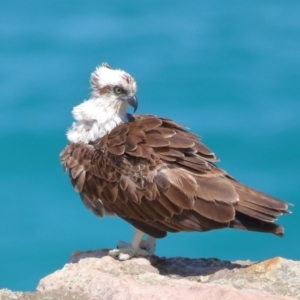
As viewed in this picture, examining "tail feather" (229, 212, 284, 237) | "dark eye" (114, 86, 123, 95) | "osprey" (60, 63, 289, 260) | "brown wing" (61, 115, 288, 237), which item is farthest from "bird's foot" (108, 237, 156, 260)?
"dark eye" (114, 86, 123, 95)

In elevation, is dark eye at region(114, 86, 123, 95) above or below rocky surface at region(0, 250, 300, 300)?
above

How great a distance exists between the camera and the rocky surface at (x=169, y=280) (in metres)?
6.03

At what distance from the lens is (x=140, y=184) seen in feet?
25.0

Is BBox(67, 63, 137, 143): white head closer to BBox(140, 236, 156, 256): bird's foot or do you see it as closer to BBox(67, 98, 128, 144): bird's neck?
BBox(67, 98, 128, 144): bird's neck

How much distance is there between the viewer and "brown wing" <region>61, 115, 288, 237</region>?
7.32 metres

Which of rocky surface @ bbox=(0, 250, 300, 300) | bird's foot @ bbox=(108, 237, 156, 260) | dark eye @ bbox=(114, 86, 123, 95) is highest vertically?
dark eye @ bbox=(114, 86, 123, 95)

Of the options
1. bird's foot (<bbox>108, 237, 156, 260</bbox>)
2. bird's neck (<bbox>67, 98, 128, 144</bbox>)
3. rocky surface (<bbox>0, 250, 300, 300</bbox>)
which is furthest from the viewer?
bird's neck (<bbox>67, 98, 128, 144</bbox>)

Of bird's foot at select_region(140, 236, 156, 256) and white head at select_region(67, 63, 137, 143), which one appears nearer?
bird's foot at select_region(140, 236, 156, 256)

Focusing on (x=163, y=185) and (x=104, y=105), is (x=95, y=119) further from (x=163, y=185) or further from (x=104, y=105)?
(x=163, y=185)

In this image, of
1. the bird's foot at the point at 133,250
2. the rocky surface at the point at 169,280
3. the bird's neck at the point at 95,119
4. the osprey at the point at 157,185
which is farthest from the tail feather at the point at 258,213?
the bird's neck at the point at 95,119

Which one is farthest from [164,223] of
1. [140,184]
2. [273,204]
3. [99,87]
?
[99,87]

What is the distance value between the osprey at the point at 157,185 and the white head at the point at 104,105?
33mm

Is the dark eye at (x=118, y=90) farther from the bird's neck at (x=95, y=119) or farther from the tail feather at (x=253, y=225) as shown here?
the tail feather at (x=253, y=225)

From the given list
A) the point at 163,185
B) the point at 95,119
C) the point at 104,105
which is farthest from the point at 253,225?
the point at 104,105
